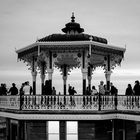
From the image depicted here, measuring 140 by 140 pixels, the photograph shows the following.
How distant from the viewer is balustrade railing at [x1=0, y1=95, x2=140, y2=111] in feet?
65.3

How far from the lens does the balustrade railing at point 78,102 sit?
65.3ft

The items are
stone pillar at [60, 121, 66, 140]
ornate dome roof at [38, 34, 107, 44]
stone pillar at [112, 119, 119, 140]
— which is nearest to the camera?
stone pillar at [60, 121, 66, 140]

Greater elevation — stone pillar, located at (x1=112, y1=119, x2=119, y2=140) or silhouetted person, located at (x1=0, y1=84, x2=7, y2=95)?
silhouetted person, located at (x1=0, y1=84, x2=7, y2=95)

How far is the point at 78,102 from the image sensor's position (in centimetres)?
1997

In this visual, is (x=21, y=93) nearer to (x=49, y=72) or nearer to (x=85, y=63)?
(x=49, y=72)

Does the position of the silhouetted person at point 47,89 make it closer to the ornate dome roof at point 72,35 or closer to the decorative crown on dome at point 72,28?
the ornate dome roof at point 72,35

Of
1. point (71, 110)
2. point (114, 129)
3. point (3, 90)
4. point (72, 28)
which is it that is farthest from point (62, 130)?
point (72, 28)

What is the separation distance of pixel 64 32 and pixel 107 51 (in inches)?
158

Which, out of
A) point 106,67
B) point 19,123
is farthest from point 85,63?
point 19,123

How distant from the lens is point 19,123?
72.8ft

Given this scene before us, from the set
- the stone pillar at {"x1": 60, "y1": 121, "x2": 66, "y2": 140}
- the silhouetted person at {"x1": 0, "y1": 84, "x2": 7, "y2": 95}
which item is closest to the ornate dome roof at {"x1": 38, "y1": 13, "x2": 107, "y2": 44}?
the silhouetted person at {"x1": 0, "y1": 84, "x2": 7, "y2": 95}

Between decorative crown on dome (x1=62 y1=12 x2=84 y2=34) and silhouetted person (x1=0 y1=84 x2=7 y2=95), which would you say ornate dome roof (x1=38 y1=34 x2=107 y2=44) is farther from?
silhouetted person (x1=0 y1=84 x2=7 y2=95)

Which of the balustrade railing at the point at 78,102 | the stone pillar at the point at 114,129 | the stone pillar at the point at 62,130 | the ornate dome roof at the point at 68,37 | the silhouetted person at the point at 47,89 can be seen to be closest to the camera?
the balustrade railing at the point at 78,102

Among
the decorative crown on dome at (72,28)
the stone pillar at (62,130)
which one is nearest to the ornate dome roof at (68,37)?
the decorative crown on dome at (72,28)
